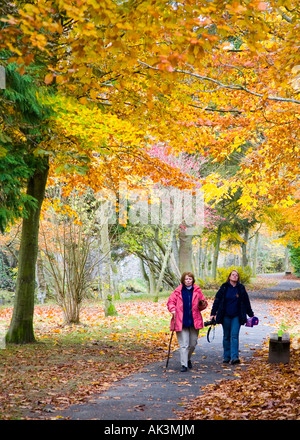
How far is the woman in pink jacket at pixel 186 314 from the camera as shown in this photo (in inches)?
339

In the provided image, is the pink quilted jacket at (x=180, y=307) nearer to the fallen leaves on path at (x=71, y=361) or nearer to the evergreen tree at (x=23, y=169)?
the fallen leaves on path at (x=71, y=361)

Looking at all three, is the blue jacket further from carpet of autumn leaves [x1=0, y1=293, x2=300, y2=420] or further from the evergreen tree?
the evergreen tree

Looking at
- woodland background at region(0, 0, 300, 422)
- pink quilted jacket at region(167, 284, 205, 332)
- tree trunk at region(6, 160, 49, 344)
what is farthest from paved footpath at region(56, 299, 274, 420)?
tree trunk at region(6, 160, 49, 344)

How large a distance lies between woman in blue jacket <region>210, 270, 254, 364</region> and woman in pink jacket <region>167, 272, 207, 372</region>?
648 mm

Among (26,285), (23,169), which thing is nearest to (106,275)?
(26,285)

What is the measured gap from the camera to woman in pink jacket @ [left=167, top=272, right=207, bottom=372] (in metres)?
8.60

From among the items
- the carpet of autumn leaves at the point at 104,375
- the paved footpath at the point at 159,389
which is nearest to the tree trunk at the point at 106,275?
the carpet of autumn leaves at the point at 104,375

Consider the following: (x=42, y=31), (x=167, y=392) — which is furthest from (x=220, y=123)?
(x=167, y=392)

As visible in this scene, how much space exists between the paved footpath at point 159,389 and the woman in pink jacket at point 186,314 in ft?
1.38

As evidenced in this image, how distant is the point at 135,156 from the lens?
1309 centimetres

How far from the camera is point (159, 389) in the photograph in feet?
23.0

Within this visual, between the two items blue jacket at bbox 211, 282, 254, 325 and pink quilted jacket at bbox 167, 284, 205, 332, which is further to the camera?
blue jacket at bbox 211, 282, 254, 325

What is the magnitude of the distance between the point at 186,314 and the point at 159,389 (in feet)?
6.15
